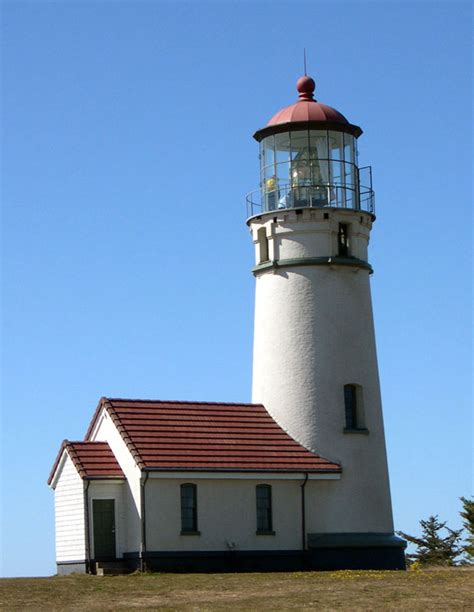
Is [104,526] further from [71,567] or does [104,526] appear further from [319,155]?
[319,155]

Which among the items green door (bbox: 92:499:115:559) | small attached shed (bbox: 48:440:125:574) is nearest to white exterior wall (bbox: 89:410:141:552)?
small attached shed (bbox: 48:440:125:574)

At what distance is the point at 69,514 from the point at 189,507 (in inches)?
135

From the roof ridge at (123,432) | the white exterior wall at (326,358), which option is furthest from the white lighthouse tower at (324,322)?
the roof ridge at (123,432)

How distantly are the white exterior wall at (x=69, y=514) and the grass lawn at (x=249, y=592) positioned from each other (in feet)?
7.55

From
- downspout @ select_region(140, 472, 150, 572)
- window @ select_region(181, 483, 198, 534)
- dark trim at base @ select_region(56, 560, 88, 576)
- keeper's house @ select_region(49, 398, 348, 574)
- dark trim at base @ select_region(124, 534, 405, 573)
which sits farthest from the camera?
window @ select_region(181, 483, 198, 534)

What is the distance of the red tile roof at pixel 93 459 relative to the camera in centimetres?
3862

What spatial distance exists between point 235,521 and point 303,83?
44.3ft

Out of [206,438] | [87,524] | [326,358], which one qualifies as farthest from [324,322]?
[87,524]

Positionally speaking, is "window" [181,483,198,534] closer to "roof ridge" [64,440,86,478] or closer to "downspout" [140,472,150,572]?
"downspout" [140,472,150,572]

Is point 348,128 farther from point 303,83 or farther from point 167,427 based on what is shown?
point 167,427

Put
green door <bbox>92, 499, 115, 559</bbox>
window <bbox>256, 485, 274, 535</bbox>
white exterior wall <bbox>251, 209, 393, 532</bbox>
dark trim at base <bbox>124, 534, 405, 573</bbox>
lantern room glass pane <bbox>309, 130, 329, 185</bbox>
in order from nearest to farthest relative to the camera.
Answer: dark trim at base <bbox>124, 534, 405, 573</bbox>
green door <bbox>92, 499, 115, 559</bbox>
window <bbox>256, 485, 274, 535</bbox>
white exterior wall <bbox>251, 209, 393, 532</bbox>
lantern room glass pane <bbox>309, 130, 329, 185</bbox>

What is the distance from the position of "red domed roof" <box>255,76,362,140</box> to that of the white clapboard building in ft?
0.15

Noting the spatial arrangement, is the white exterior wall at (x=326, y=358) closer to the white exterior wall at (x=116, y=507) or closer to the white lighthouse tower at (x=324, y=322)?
the white lighthouse tower at (x=324, y=322)

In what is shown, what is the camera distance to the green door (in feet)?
127
